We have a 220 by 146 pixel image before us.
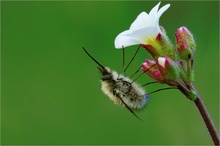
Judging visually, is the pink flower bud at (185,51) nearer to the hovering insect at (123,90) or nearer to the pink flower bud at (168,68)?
the pink flower bud at (168,68)

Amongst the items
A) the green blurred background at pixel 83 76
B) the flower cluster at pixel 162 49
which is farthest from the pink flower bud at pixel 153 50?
the green blurred background at pixel 83 76

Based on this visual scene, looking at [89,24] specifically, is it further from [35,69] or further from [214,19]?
[214,19]

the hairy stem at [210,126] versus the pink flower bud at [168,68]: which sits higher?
the pink flower bud at [168,68]

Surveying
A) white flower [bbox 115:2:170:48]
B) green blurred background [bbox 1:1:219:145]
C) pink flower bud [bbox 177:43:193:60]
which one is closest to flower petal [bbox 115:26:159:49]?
white flower [bbox 115:2:170:48]

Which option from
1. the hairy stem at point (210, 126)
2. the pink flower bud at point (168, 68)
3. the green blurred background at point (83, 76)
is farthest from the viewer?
the green blurred background at point (83, 76)


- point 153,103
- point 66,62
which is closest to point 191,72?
point 153,103

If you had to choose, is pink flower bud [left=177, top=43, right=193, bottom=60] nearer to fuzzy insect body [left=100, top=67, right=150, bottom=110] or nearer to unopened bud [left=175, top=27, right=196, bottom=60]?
unopened bud [left=175, top=27, right=196, bottom=60]
